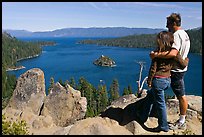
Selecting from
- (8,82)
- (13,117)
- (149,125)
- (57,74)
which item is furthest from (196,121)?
(57,74)

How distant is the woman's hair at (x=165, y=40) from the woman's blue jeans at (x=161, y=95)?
0.71 meters

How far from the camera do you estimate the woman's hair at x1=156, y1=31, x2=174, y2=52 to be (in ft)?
20.6

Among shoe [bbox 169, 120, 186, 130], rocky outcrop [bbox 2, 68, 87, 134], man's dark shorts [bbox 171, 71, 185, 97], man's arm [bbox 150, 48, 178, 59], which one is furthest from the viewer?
rocky outcrop [bbox 2, 68, 87, 134]

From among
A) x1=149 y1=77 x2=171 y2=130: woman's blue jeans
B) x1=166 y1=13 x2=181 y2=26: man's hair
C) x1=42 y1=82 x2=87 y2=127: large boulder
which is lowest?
x1=42 y1=82 x2=87 y2=127: large boulder

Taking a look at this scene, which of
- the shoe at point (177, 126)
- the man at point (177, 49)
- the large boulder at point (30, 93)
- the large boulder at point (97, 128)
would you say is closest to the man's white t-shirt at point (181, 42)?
the man at point (177, 49)

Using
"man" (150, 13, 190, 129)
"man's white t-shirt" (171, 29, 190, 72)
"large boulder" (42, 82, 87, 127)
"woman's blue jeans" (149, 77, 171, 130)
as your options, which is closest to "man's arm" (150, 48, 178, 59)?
"man" (150, 13, 190, 129)

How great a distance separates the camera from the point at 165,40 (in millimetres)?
6250

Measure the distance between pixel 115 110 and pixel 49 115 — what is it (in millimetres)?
2471

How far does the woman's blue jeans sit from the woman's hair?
2.32 ft

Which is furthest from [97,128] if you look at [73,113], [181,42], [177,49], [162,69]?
[73,113]

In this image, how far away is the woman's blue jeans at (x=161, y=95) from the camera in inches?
257

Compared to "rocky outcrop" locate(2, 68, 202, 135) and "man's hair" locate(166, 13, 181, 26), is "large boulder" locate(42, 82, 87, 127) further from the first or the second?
"man's hair" locate(166, 13, 181, 26)

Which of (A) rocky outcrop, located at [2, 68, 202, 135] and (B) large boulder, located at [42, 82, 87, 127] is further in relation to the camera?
(B) large boulder, located at [42, 82, 87, 127]

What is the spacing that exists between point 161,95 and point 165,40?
4.15 ft
